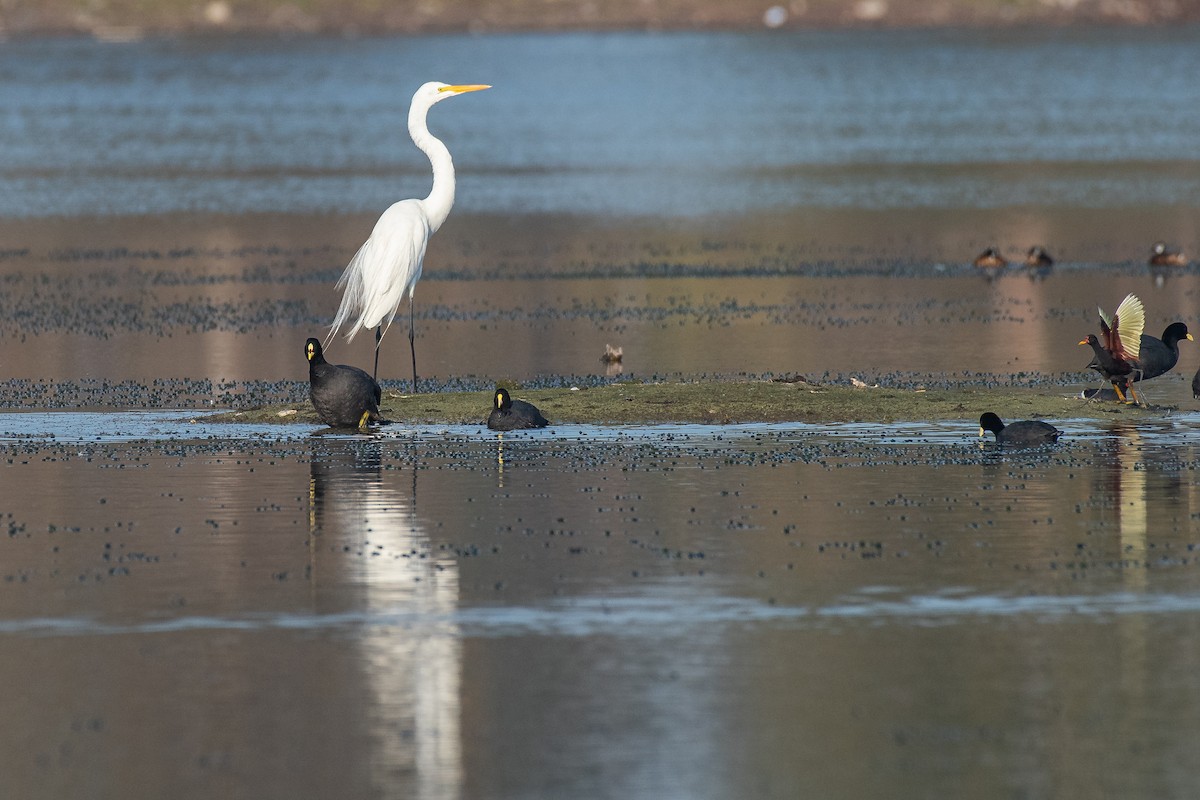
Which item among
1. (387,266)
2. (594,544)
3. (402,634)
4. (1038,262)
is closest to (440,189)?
(387,266)

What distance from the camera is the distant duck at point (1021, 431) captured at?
2000cm

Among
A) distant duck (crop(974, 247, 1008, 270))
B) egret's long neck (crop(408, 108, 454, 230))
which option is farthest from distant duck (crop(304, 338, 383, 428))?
distant duck (crop(974, 247, 1008, 270))

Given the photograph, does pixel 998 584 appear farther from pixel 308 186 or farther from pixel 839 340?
pixel 308 186

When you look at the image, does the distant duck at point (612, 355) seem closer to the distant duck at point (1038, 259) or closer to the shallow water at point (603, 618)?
the shallow water at point (603, 618)

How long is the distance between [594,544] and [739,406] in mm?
6475

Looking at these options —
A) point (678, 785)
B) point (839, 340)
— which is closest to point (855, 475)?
point (678, 785)

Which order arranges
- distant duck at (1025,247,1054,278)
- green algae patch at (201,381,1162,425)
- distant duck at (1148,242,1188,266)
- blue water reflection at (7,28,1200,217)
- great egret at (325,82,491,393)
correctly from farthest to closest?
1. blue water reflection at (7,28,1200,217)
2. distant duck at (1025,247,1054,278)
3. distant duck at (1148,242,1188,266)
4. great egret at (325,82,491,393)
5. green algae patch at (201,381,1162,425)

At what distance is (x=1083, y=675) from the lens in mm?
12562

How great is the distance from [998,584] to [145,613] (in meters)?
5.37

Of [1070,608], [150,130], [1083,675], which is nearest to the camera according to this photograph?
[1083,675]

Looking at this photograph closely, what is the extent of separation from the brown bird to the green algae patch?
0.30 m

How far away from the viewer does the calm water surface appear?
451 inches

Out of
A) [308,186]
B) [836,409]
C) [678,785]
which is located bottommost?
[678,785]

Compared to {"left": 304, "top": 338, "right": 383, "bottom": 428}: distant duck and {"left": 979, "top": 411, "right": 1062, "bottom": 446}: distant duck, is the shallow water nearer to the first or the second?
{"left": 979, "top": 411, "right": 1062, "bottom": 446}: distant duck
